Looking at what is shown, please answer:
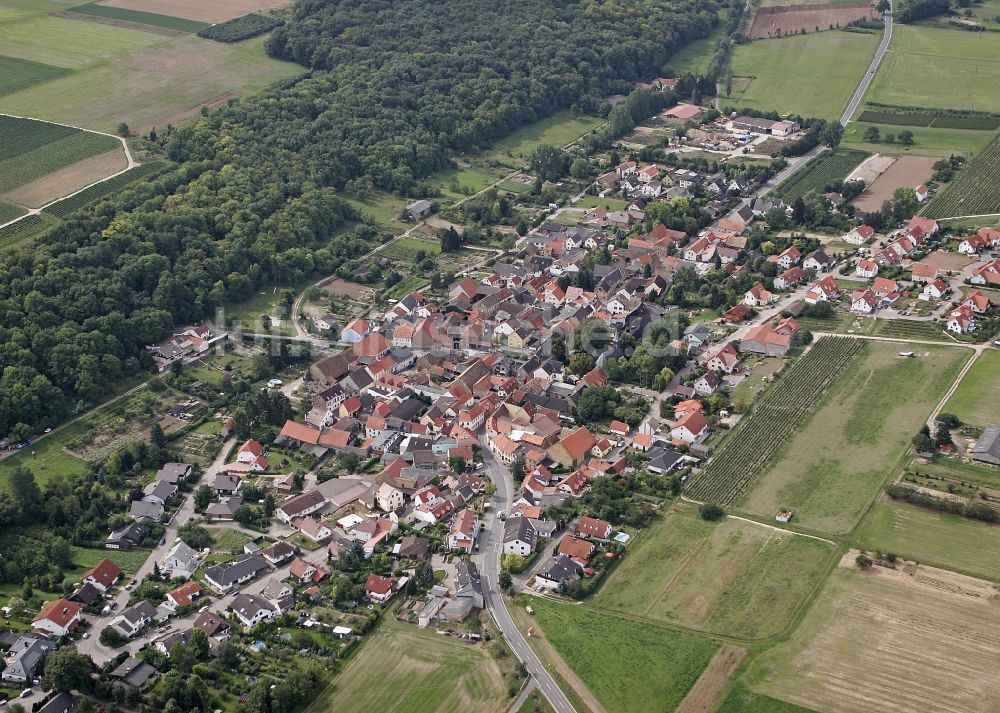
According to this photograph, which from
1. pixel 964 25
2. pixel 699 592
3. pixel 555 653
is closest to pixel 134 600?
pixel 555 653

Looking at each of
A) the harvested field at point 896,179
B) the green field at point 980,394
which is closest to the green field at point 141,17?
the harvested field at point 896,179

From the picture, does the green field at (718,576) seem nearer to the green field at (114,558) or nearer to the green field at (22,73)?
the green field at (114,558)

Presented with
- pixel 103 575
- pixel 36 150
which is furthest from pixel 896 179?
pixel 103 575

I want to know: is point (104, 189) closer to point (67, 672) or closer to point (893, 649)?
point (67, 672)

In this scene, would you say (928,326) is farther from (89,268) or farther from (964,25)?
(964,25)

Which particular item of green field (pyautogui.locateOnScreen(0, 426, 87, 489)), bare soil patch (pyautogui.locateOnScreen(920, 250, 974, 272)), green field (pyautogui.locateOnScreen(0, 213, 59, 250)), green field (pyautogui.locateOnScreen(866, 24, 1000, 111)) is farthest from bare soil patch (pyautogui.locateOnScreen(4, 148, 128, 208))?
green field (pyautogui.locateOnScreen(866, 24, 1000, 111))

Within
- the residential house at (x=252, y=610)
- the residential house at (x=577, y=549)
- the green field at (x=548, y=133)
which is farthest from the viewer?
A: the green field at (x=548, y=133)
